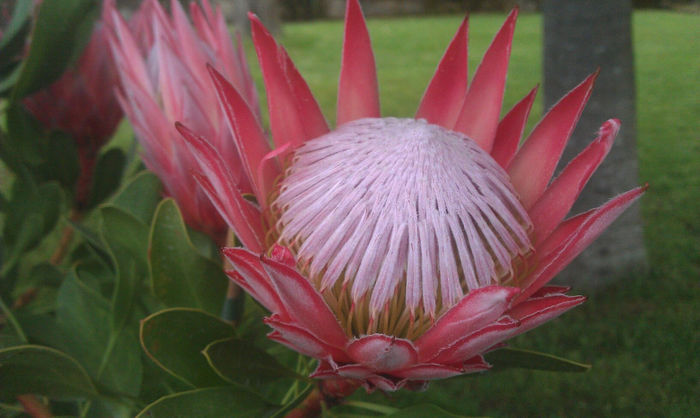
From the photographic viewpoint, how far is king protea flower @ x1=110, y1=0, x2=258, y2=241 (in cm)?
79

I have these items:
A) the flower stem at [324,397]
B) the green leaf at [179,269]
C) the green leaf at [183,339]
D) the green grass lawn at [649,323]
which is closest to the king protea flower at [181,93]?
the green leaf at [179,269]

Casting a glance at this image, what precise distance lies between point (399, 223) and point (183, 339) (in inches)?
11.9

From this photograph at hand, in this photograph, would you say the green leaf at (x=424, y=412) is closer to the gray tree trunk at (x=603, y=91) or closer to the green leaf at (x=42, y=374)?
the green leaf at (x=42, y=374)

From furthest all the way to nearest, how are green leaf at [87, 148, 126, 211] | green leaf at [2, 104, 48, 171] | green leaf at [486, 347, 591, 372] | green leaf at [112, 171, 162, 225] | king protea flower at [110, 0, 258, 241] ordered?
green leaf at [87, 148, 126, 211] → green leaf at [2, 104, 48, 171] → green leaf at [112, 171, 162, 225] → king protea flower at [110, 0, 258, 241] → green leaf at [486, 347, 591, 372]

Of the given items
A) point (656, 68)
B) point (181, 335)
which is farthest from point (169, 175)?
point (656, 68)

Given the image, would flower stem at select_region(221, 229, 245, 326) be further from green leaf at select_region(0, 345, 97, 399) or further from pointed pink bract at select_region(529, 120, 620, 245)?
pointed pink bract at select_region(529, 120, 620, 245)

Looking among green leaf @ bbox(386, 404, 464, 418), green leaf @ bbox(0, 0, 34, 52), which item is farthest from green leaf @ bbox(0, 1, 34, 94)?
green leaf @ bbox(386, 404, 464, 418)

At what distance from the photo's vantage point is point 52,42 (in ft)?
3.22

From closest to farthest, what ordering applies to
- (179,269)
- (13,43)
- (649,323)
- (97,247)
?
(179,269)
(97,247)
(13,43)
(649,323)

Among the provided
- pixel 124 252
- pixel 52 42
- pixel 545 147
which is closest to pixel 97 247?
pixel 124 252

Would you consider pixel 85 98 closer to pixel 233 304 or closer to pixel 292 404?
pixel 233 304

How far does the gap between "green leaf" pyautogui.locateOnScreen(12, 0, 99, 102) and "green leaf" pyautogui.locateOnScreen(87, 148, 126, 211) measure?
9.3 inches

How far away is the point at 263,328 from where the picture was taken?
0.93 metres

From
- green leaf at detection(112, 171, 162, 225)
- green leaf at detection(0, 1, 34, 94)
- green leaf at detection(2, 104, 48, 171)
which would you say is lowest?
green leaf at detection(112, 171, 162, 225)
